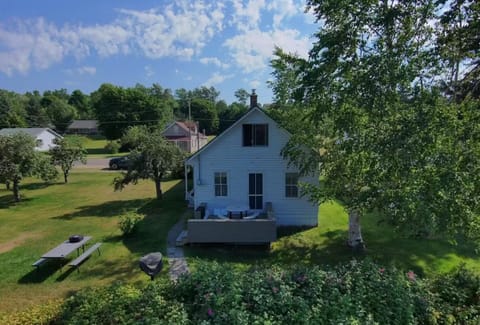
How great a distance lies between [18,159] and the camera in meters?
18.3

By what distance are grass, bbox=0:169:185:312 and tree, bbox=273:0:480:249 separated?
699 centimetres

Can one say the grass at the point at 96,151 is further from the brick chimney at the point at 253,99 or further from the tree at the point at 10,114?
the brick chimney at the point at 253,99

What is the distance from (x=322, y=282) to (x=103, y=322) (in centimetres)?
373

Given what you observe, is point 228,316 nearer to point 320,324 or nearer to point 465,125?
point 320,324

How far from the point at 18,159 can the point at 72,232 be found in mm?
8562

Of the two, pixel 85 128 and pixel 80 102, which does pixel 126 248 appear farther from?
pixel 80 102

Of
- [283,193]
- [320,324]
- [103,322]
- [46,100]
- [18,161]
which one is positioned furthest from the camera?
[46,100]

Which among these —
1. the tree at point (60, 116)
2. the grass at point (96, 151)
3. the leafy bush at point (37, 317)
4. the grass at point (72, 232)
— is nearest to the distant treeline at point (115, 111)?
the tree at point (60, 116)

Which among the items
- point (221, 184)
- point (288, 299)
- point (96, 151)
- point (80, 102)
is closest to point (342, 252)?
point (221, 184)

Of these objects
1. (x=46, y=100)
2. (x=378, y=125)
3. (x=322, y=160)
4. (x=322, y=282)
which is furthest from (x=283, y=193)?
(x=46, y=100)

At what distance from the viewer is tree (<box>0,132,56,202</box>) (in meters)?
17.8

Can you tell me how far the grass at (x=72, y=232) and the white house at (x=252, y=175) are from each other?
289 centimetres

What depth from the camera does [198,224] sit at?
1138 centimetres

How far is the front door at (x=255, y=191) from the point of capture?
13867 mm
